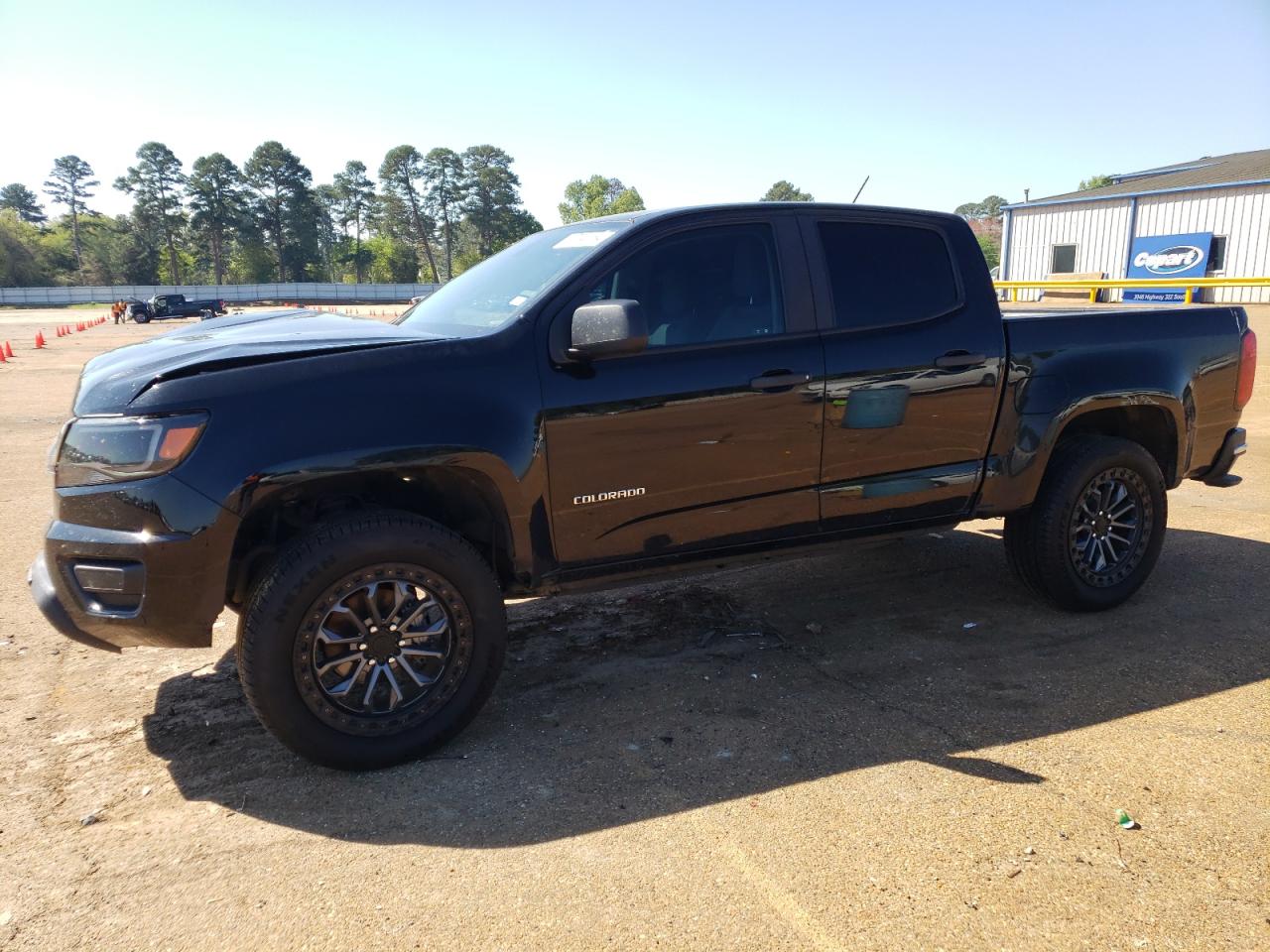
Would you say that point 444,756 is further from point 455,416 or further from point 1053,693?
point 1053,693

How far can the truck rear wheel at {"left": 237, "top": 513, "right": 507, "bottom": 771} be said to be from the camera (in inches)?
118

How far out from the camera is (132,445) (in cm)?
291

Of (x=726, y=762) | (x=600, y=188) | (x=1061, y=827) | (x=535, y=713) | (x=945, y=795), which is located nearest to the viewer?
(x=1061, y=827)

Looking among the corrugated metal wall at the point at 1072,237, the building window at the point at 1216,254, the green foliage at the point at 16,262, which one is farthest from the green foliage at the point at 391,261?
the building window at the point at 1216,254

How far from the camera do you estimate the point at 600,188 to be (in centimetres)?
9844

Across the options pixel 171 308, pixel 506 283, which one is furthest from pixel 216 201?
pixel 506 283

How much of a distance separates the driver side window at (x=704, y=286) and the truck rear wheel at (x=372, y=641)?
123 centimetres

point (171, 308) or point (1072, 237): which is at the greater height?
point (1072, 237)

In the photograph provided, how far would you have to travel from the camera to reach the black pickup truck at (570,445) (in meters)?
2.98

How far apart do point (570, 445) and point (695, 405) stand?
1.78 feet

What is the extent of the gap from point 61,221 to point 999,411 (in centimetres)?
13245

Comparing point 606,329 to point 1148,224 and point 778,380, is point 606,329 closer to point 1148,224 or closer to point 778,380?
point 778,380

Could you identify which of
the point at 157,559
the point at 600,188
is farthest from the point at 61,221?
the point at 157,559

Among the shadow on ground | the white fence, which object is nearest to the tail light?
the shadow on ground
